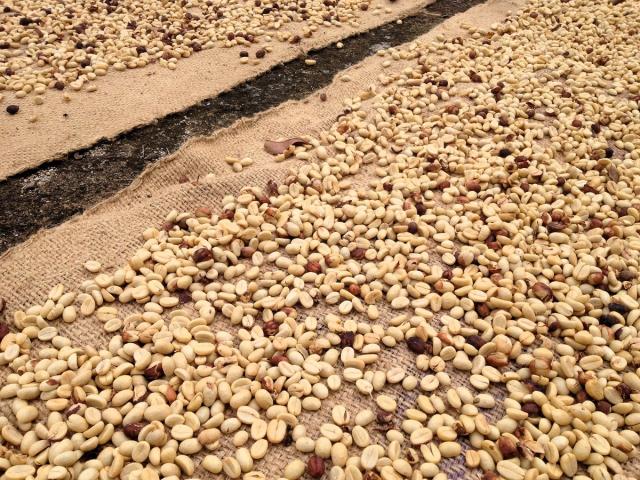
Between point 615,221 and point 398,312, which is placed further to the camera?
point 615,221

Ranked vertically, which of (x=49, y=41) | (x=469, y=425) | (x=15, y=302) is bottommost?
(x=469, y=425)

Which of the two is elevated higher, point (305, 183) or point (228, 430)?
point (305, 183)

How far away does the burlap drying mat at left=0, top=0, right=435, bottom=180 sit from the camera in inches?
110

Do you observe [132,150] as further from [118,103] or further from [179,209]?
[179,209]

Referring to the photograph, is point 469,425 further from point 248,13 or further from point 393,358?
point 248,13

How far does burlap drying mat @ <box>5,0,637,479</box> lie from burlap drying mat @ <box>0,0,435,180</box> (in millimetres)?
542

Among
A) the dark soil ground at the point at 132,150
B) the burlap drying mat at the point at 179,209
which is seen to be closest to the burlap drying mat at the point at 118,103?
the dark soil ground at the point at 132,150

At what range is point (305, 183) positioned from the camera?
2.51m

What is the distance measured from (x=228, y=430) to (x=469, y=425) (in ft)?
2.45

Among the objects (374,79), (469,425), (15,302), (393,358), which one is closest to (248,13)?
(374,79)

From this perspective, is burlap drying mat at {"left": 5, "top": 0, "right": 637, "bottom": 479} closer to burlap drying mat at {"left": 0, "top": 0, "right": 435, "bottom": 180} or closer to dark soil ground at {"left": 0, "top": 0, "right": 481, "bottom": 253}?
dark soil ground at {"left": 0, "top": 0, "right": 481, "bottom": 253}

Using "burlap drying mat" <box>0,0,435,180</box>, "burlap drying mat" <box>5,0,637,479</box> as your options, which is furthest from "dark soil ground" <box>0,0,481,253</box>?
"burlap drying mat" <box>5,0,637,479</box>

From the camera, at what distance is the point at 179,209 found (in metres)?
2.36

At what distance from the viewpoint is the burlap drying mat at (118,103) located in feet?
9.19
